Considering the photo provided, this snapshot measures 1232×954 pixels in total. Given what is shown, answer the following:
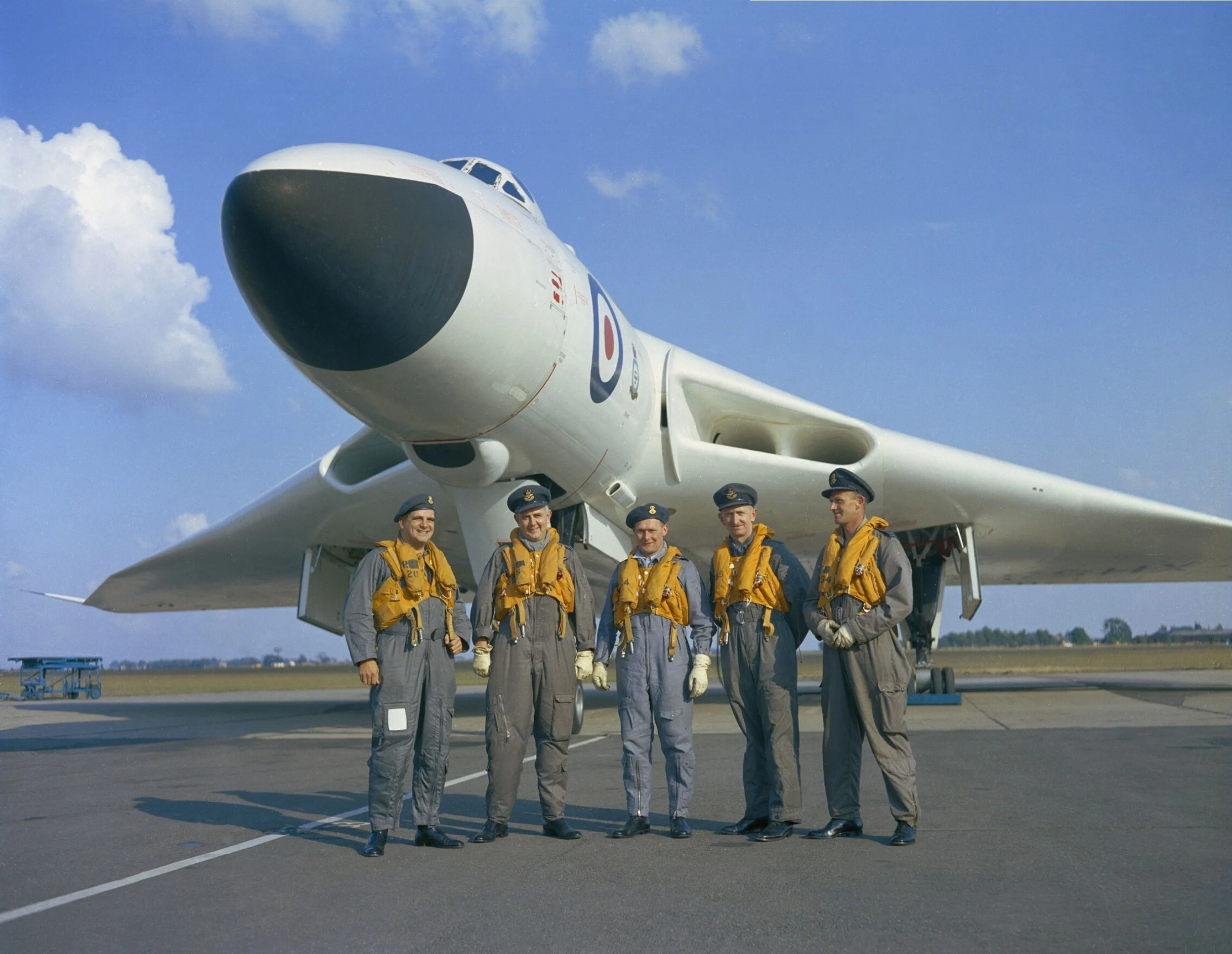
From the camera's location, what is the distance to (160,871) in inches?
157

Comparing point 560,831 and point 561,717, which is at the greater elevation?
point 561,717

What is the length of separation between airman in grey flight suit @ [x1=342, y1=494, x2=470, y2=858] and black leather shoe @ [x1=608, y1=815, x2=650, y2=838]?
73 centimetres

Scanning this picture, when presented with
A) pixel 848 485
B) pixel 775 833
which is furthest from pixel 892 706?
pixel 848 485

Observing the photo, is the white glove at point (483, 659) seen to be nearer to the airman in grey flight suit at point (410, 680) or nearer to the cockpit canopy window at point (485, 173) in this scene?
the airman in grey flight suit at point (410, 680)

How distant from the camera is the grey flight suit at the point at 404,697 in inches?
183

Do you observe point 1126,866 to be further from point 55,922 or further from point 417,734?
point 55,922

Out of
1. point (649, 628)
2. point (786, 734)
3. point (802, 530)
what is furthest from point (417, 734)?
point (802, 530)

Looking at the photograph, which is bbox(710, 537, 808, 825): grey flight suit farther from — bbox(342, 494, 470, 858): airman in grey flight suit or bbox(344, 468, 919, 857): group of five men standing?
bbox(342, 494, 470, 858): airman in grey flight suit

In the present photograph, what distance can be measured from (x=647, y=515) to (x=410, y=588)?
1288mm

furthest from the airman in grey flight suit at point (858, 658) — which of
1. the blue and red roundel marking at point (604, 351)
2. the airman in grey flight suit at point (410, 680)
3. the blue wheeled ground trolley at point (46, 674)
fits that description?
the blue wheeled ground trolley at point (46, 674)

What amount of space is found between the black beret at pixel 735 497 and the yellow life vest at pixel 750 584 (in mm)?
153

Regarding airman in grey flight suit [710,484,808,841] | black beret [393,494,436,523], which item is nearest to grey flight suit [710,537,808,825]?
airman in grey flight suit [710,484,808,841]

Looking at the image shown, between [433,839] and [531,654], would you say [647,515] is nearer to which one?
[531,654]

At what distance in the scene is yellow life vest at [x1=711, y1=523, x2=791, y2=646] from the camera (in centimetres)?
514
